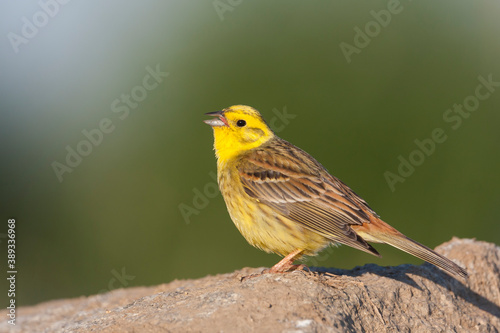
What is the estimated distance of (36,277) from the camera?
34.2 feet

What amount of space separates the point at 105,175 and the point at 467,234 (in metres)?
5.80

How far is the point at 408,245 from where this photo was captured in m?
5.82

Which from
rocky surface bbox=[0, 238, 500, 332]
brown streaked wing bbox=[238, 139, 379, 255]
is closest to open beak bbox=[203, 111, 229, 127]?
brown streaked wing bbox=[238, 139, 379, 255]

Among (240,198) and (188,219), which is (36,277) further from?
(240,198)

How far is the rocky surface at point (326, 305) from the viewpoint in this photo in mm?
4605

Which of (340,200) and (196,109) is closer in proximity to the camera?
(340,200)

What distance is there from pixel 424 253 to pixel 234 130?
235cm

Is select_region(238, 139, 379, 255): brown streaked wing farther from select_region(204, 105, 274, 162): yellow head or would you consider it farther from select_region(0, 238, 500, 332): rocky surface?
select_region(0, 238, 500, 332): rocky surface

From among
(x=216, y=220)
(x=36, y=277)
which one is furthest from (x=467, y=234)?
(x=36, y=277)

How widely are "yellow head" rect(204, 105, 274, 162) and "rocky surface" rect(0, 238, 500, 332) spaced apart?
4.26ft

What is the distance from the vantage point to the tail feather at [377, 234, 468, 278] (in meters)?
5.67

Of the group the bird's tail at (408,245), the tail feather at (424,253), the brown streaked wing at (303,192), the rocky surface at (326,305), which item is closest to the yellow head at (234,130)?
the brown streaked wing at (303,192)

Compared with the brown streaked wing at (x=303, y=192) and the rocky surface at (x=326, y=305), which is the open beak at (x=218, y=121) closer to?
the brown streaked wing at (x=303, y=192)

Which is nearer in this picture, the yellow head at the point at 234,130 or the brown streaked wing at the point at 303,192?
the brown streaked wing at the point at 303,192
